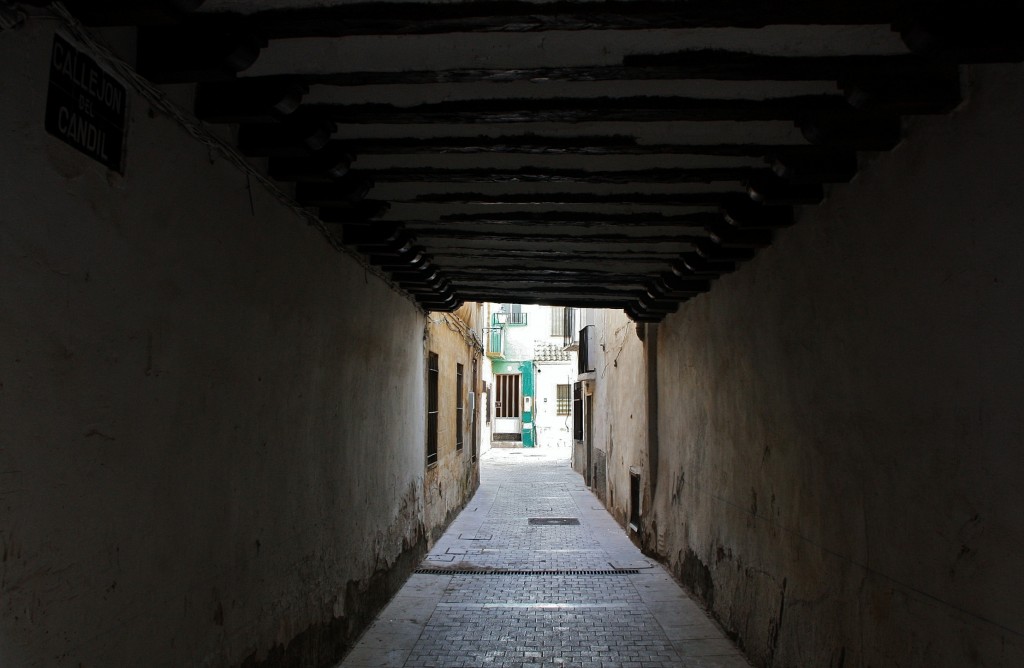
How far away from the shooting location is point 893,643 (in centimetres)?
298

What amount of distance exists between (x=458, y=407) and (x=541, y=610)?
262 inches

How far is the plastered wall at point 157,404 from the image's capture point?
6.25ft

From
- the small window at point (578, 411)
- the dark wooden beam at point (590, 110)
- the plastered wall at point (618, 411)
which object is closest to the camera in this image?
the dark wooden beam at point (590, 110)

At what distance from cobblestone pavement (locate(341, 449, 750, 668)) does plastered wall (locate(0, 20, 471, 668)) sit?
3.40 ft

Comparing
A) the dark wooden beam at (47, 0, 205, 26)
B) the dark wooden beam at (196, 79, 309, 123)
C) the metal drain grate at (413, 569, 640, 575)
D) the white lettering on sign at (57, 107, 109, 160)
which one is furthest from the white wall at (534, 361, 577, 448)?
the dark wooden beam at (47, 0, 205, 26)

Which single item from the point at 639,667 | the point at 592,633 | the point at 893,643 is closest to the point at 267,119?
the point at 893,643

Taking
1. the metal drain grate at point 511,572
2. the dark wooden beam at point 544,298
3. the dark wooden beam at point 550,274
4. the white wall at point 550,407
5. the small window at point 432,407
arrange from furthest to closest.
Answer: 1. the white wall at point 550,407
2. the small window at point 432,407
3. the metal drain grate at point 511,572
4. the dark wooden beam at point 544,298
5. the dark wooden beam at point 550,274

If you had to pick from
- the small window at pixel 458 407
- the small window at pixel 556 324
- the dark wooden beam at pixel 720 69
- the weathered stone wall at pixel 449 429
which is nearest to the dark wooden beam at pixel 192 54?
the dark wooden beam at pixel 720 69

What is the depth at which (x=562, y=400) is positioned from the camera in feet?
93.6

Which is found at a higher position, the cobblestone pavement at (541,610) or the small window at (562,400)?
the small window at (562,400)

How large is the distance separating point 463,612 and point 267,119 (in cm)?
471

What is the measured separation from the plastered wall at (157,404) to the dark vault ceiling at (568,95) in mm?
341

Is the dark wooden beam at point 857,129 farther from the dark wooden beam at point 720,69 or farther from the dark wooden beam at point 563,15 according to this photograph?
the dark wooden beam at point 563,15

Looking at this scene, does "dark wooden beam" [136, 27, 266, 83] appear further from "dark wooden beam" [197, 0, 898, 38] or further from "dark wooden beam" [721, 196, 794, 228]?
"dark wooden beam" [721, 196, 794, 228]
